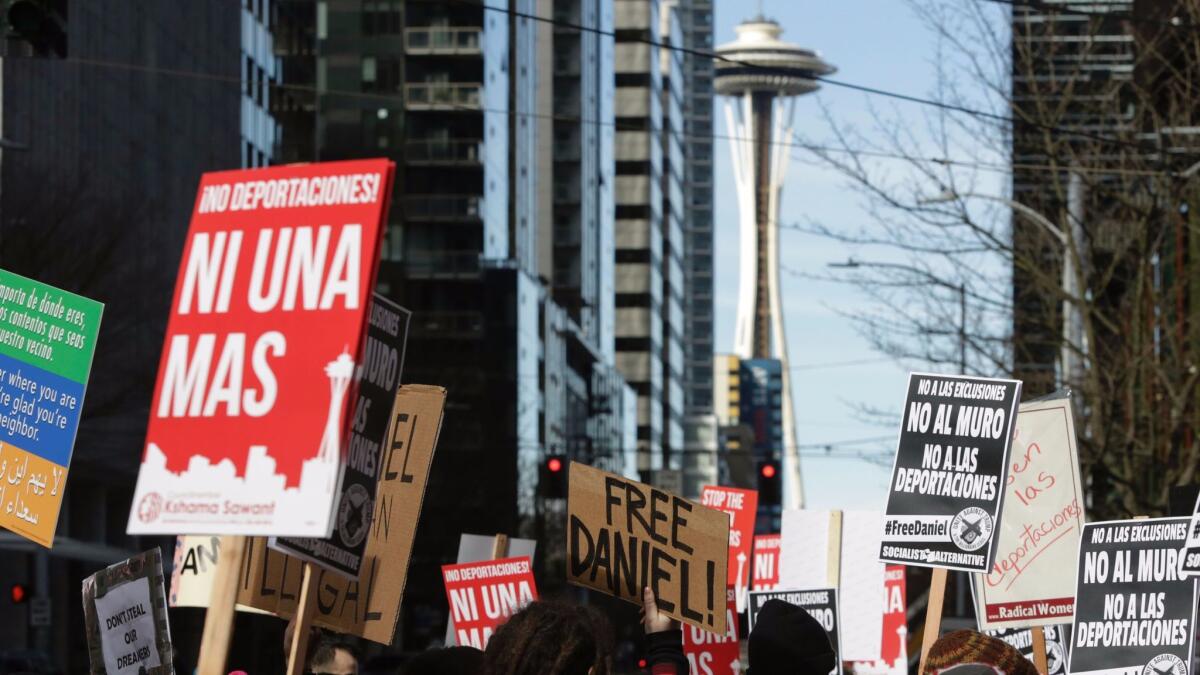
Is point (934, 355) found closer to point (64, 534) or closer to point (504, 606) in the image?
point (504, 606)

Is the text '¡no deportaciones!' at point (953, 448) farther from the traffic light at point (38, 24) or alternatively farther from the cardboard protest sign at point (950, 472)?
the traffic light at point (38, 24)

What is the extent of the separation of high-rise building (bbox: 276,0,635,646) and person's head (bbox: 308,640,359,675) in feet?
190

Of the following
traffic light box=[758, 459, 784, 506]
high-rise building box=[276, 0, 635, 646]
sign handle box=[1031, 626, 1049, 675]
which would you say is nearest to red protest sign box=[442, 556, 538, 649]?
sign handle box=[1031, 626, 1049, 675]

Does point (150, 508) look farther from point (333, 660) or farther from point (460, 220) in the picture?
point (460, 220)

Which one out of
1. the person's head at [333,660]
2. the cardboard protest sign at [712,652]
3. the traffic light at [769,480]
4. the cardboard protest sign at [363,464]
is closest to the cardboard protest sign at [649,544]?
the person's head at [333,660]

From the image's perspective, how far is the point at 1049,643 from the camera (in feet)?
41.8

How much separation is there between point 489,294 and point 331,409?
7953 cm

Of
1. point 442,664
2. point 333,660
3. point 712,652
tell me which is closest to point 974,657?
point 442,664

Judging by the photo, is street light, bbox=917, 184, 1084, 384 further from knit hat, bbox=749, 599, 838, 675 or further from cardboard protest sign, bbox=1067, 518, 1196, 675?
knit hat, bbox=749, 599, 838, 675

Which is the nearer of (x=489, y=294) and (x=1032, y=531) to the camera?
(x=1032, y=531)

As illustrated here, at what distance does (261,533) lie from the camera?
5.30 metres

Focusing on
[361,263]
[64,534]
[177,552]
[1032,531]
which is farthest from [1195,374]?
[64,534]

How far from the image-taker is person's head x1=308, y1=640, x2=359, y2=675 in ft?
27.6

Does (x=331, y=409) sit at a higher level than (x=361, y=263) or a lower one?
lower
